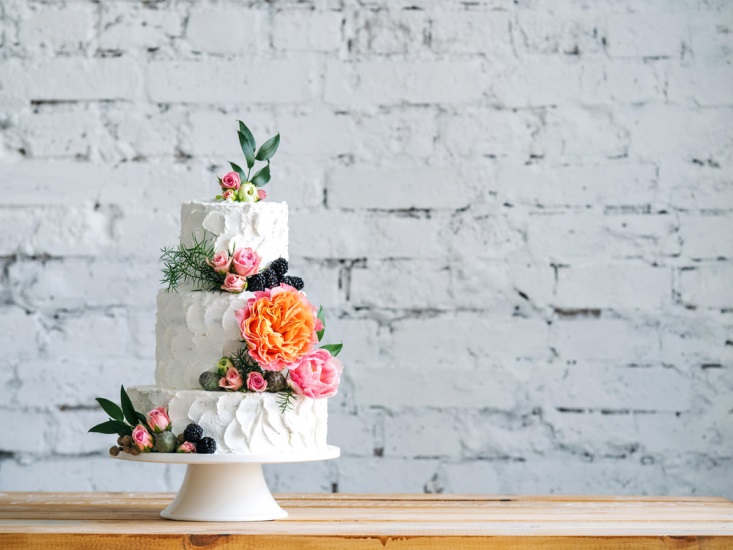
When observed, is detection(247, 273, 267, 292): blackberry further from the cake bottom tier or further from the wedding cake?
the cake bottom tier

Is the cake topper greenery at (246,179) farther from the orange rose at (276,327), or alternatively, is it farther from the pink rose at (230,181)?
the orange rose at (276,327)

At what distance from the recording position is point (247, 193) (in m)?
1.36

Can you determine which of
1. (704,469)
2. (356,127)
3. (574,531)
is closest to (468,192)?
(356,127)

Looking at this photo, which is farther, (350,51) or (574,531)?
(350,51)

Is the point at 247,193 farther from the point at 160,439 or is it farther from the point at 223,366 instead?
the point at 160,439

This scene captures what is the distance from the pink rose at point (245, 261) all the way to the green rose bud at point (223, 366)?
0.11 metres

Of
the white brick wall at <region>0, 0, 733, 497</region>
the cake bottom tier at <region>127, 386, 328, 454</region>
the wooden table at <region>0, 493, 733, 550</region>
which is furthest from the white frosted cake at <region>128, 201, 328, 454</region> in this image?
the white brick wall at <region>0, 0, 733, 497</region>

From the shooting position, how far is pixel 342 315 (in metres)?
1.84

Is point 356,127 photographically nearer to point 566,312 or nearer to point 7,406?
point 566,312

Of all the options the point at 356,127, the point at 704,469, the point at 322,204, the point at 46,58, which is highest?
the point at 46,58

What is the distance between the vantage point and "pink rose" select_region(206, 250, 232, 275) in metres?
1.29

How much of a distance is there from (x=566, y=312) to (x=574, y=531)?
2.21 feet

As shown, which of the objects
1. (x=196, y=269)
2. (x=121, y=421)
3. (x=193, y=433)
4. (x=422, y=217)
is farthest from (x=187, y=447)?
(x=422, y=217)

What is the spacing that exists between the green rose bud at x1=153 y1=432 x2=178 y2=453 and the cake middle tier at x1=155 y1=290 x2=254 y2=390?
0.07 metres
